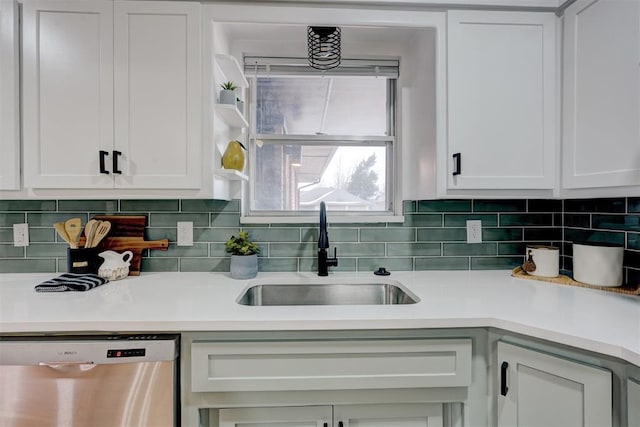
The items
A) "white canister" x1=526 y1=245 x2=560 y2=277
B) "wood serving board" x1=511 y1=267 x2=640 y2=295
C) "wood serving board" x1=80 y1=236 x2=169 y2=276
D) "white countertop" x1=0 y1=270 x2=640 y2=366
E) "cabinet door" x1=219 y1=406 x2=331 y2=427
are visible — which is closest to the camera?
"white countertop" x1=0 y1=270 x2=640 y2=366

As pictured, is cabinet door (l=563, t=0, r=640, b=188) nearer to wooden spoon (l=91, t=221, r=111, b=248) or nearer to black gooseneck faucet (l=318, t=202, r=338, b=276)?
black gooseneck faucet (l=318, t=202, r=338, b=276)

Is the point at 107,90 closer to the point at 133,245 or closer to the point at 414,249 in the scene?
the point at 133,245

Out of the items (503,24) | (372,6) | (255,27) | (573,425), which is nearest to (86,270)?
(255,27)

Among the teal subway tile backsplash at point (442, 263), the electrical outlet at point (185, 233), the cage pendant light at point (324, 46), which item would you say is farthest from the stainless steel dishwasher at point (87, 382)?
the cage pendant light at point (324, 46)

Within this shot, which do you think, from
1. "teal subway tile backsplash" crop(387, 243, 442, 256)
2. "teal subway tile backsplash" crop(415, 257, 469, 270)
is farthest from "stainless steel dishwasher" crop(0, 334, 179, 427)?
"teal subway tile backsplash" crop(415, 257, 469, 270)

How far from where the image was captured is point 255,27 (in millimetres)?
1634

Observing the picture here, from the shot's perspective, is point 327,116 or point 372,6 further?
point 327,116

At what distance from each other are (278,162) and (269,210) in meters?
0.28

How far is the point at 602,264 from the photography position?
137 cm

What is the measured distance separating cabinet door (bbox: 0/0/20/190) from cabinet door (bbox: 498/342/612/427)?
2.01 meters

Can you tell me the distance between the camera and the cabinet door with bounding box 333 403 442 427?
112 centimetres

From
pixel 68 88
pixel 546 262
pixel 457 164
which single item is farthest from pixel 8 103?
pixel 546 262

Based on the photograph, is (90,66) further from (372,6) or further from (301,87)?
(372,6)

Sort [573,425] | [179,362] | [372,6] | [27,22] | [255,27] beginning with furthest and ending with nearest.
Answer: [255,27]
[372,6]
[27,22]
[179,362]
[573,425]
